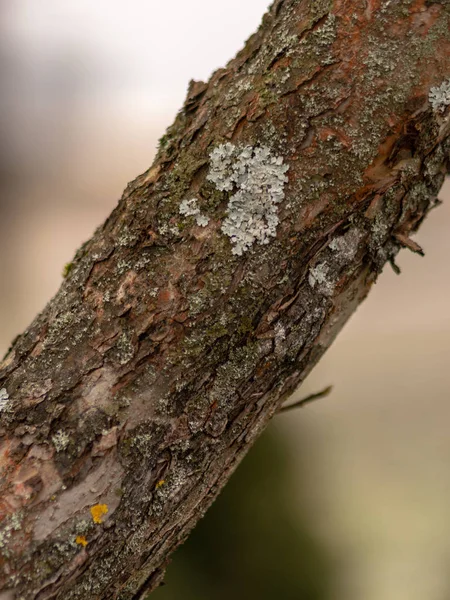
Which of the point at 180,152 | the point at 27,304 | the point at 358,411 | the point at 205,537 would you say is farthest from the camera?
the point at 27,304

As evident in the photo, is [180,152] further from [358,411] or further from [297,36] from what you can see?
[358,411]

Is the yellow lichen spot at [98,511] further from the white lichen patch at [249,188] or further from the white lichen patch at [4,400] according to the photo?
the white lichen patch at [249,188]

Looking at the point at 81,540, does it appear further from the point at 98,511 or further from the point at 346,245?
the point at 346,245

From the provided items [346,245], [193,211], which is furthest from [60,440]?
[346,245]

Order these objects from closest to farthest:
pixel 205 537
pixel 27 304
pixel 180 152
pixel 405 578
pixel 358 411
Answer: pixel 180 152
pixel 205 537
pixel 405 578
pixel 358 411
pixel 27 304

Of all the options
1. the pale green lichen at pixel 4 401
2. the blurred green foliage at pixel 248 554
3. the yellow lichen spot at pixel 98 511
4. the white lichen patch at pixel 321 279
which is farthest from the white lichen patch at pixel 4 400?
the blurred green foliage at pixel 248 554

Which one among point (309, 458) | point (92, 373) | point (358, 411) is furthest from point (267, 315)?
point (358, 411)
